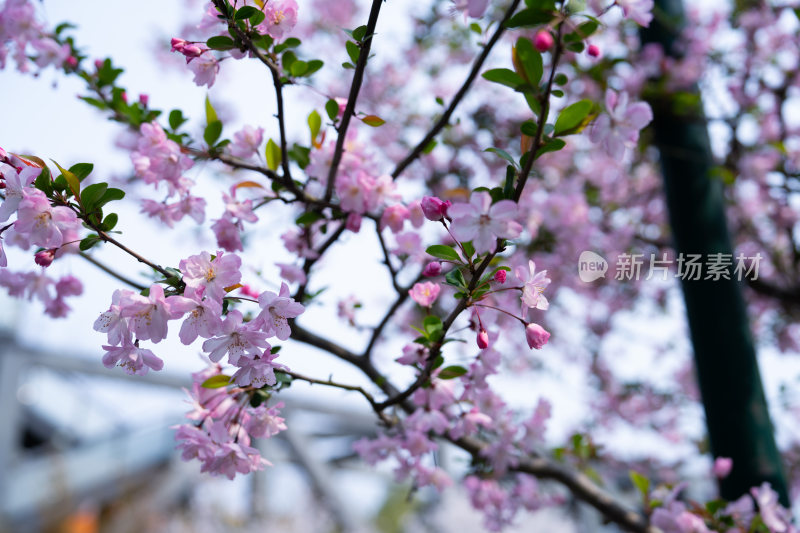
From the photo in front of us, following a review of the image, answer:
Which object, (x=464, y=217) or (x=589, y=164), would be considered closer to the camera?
(x=464, y=217)

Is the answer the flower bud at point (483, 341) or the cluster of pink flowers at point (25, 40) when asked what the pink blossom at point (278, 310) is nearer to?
the flower bud at point (483, 341)

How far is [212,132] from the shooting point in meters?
Answer: 1.13

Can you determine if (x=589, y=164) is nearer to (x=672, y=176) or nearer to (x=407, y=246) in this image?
(x=672, y=176)

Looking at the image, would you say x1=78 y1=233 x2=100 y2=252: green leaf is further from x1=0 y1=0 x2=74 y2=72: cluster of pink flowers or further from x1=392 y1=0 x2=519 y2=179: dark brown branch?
x1=0 y1=0 x2=74 y2=72: cluster of pink flowers

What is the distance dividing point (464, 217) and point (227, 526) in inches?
291

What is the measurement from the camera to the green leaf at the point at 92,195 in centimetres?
80

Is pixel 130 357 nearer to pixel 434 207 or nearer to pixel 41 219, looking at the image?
pixel 41 219

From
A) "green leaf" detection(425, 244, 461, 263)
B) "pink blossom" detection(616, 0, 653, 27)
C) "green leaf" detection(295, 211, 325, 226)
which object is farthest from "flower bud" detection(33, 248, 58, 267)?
"pink blossom" detection(616, 0, 653, 27)

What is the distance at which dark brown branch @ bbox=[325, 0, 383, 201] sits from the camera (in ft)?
2.82

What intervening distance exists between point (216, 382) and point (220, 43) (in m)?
0.53

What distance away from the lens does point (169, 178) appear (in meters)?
1.12

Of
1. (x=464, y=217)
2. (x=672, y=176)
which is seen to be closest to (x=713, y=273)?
(x=672, y=176)

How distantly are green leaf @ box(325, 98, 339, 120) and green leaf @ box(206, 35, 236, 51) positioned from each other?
22 centimetres

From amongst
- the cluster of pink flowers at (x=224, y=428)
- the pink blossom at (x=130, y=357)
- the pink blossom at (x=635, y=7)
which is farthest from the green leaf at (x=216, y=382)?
the pink blossom at (x=635, y=7)
